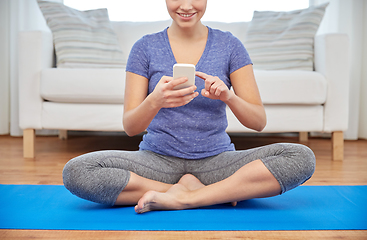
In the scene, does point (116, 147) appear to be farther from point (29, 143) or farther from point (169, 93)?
point (169, 93)

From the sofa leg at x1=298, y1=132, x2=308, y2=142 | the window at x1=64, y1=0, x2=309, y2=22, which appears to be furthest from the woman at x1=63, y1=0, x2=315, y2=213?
the window at x1=64, y1=0, x2=309, y2=22

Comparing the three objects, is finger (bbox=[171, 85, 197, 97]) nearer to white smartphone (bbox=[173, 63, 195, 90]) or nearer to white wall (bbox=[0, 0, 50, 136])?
white smartphone (bbox=[173, 63, 195, 90])

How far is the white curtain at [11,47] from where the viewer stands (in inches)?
104

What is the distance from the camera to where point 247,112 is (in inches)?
39.0

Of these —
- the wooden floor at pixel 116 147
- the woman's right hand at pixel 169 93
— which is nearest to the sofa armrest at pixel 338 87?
the wooden floor at pixel 116 147

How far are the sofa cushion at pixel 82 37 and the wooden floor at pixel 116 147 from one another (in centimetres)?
53

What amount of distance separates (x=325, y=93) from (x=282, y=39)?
524 mm

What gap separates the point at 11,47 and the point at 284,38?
1.98 meters

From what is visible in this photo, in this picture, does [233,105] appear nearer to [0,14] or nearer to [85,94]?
[85,94]

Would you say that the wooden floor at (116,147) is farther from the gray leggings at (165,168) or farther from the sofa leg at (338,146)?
the gray leggings at (165,168)

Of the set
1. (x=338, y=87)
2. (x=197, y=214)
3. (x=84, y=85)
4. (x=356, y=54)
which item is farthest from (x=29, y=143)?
(x=356, y=54)

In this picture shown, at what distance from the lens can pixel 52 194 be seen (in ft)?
3.64

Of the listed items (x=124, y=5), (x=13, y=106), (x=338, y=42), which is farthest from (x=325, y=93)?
(x=13, y=106)

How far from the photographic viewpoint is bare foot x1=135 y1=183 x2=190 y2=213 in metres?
0.91
